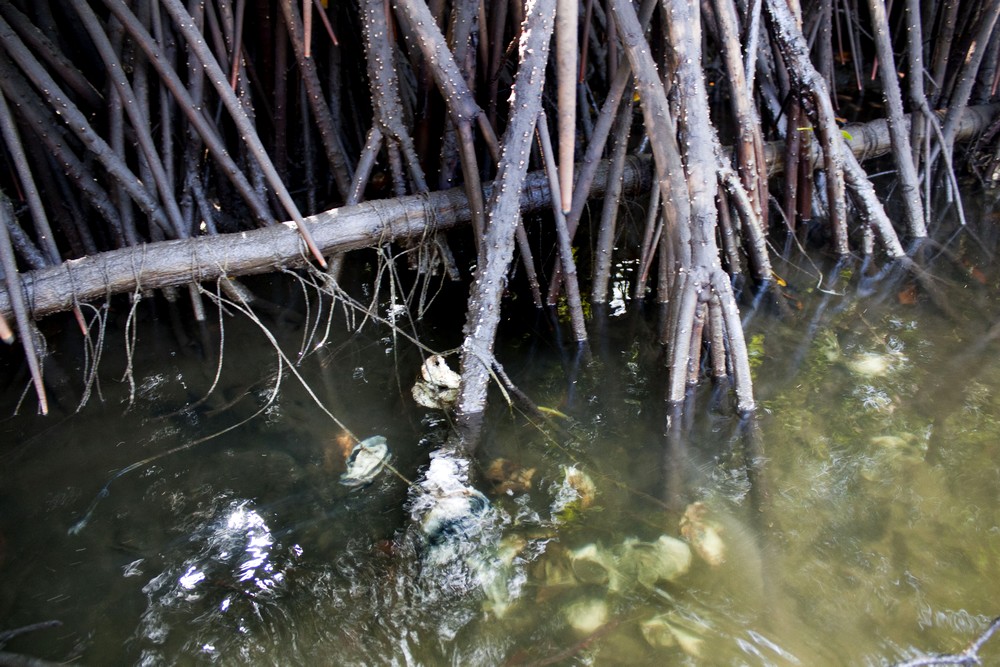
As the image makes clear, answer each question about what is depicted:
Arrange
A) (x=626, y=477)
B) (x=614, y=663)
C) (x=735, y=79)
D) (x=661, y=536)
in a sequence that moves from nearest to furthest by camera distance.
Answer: (x=614, y=663), (x=661, y=536), (x=626, y=477), (x=735, y=79)

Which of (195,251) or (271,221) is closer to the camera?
(195,251)

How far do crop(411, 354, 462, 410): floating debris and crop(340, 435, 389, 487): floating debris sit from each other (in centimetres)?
26

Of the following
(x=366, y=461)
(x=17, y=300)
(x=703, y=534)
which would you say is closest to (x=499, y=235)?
(x=366, y=461)

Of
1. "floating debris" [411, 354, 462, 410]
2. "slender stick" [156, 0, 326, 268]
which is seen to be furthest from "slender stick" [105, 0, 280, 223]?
"floating debris" [411, 354, 462, 410]

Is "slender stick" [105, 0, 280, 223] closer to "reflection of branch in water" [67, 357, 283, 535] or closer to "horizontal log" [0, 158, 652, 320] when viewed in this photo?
"horizontal log" [0, 158, 652, 320]

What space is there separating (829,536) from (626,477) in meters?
0.65

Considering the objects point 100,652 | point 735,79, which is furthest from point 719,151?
point 100,652

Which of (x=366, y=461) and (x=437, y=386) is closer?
(x=366, y=461)

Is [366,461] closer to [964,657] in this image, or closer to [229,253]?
[229,253]

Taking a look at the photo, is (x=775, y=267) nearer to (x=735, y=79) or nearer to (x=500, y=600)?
(x=735, y=79)

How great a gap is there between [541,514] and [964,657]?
118 centimetres

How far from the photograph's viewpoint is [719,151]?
9.76ft

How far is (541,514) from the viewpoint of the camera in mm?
2264

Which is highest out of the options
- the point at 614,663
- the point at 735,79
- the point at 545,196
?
the point at 735,79
